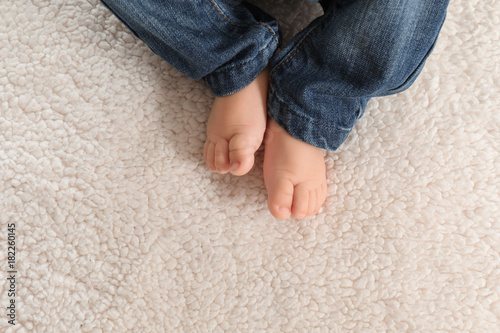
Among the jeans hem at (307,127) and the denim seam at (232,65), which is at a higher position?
the denim seam at (232,65)

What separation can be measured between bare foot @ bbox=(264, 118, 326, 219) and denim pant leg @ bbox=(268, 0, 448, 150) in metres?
0.02

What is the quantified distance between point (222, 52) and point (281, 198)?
0.19 metres

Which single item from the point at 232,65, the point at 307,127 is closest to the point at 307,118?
the point at 307,127

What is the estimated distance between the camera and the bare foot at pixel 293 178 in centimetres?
58

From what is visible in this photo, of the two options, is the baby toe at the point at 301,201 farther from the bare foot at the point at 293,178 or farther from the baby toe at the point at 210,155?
the baby toe at the point at 210,155

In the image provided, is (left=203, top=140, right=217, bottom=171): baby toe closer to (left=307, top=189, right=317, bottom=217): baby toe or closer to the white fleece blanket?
the white fleece blanket

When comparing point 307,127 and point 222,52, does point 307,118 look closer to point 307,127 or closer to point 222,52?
point 307,127

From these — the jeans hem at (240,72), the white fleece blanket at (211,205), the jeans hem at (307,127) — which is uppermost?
the jeans hem at (240,72)

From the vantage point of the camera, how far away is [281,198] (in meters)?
0.57

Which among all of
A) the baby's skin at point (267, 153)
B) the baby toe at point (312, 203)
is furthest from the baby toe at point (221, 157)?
the baby toe at point (312, 203)

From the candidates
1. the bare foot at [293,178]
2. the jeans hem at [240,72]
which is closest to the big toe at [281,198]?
the bare foot at [293,178]

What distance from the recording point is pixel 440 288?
56 cm

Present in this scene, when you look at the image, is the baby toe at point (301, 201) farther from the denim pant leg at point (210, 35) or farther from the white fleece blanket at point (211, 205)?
the denim pant leg at point (210, 35)

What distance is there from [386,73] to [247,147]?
0.59 ft
